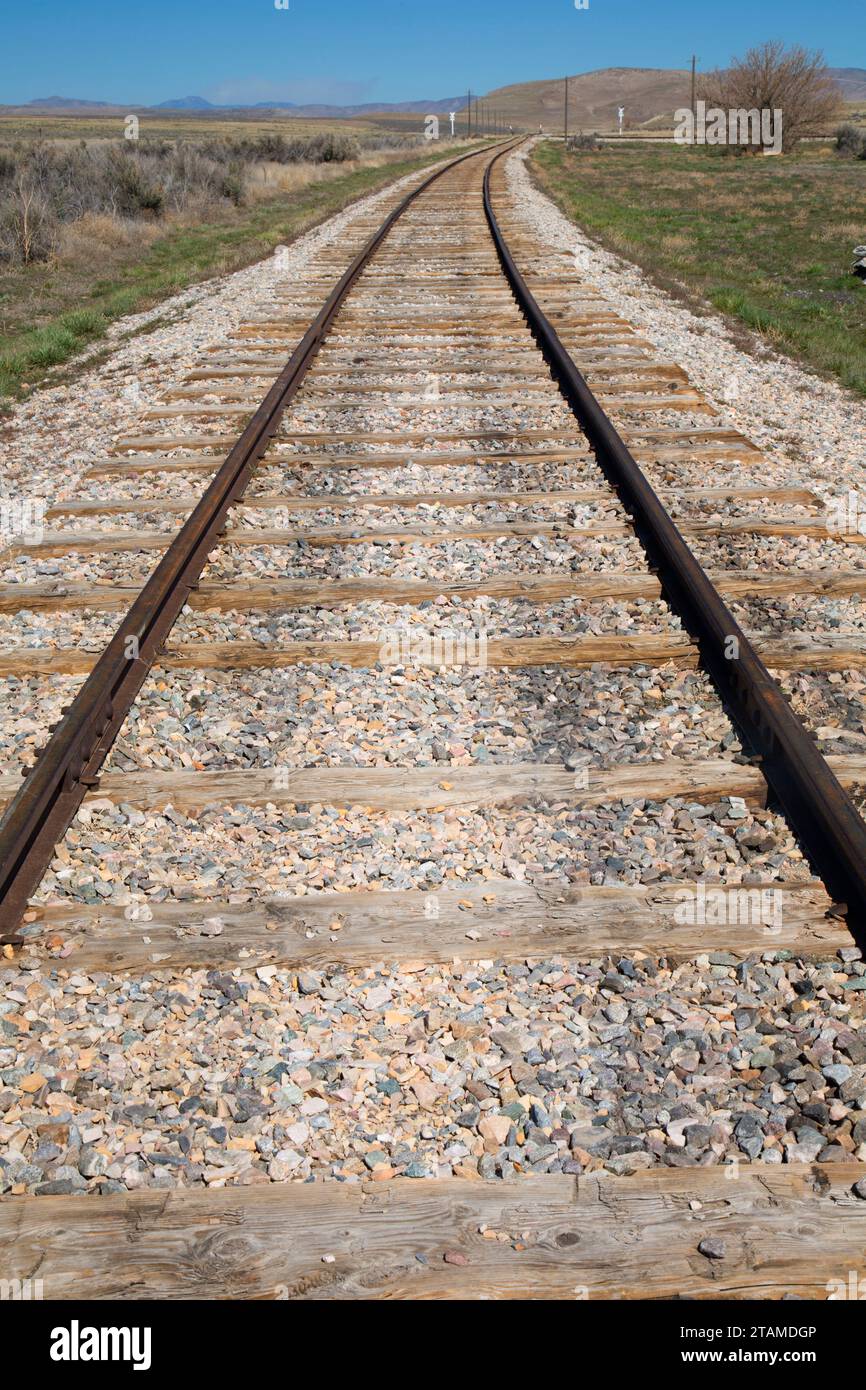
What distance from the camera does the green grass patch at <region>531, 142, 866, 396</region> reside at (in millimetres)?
11695

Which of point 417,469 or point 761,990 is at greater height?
point 417,469

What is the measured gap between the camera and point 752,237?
67.1ft

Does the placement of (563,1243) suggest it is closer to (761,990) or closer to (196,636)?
(761,990)

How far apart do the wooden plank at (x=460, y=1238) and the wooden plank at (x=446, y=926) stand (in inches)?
26.0

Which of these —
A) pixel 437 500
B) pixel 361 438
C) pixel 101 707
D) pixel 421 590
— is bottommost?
pixel 101 707

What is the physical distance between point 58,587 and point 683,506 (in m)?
3.24

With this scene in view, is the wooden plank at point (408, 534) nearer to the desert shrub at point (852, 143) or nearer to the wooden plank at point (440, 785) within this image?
the wooden plank at point (440, 785)

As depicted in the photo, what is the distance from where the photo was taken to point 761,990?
2631 millimetres

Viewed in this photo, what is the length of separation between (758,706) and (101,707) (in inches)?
88.2

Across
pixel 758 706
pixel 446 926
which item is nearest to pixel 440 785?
pixel 446 926

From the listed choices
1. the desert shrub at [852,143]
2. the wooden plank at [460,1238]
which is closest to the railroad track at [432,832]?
the wooden plank at [460,1238]

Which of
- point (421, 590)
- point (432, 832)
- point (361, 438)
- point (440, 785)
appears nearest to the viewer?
point (432, 832)

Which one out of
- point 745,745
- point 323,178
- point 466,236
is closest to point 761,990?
point 745,745

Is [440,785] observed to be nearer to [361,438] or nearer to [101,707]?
[101,707]
